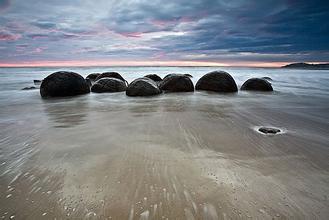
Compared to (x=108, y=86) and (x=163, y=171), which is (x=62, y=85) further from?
(x=163, y=171)

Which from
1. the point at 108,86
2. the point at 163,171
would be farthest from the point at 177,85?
the point at 163,171

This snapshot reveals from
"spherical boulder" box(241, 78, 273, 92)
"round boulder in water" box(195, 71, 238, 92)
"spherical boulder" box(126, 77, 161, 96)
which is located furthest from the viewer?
"spherical boulder" box(241, 78, 273, 92)

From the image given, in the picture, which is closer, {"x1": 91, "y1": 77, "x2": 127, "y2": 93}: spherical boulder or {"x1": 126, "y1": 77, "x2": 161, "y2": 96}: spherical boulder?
{"x1": 126, "y1": 77, "x2": 161, "y2": 96}: spherical boulder

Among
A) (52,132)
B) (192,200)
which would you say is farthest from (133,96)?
(192,200)

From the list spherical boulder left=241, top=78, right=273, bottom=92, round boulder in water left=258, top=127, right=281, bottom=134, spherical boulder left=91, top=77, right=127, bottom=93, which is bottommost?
round boulder in water left=258, top=127, right=281, bottom=134

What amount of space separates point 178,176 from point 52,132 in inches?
80.4

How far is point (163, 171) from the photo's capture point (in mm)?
1826

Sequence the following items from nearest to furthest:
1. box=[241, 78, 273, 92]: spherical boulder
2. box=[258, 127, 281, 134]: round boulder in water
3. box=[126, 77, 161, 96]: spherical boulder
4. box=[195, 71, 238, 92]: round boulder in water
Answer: box=[258, 127, 281, 134]: round boulder in water
box=[126, 77, 161, 96]: spherical boulder
box=[195, 71, 238, 92]: round boulder in water
box=[241, 78, 273, 92]: spherical boulder

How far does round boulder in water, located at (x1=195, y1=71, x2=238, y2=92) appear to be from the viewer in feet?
25.1

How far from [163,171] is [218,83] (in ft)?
21.1

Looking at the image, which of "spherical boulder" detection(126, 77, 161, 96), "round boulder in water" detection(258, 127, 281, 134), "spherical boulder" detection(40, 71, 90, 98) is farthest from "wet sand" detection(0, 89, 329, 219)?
"spherical boulder" detection(40, 71, 90, 98)

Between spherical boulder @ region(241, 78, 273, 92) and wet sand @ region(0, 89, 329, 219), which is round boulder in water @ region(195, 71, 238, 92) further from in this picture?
wet sand @ region(0, 89, 329, 219)

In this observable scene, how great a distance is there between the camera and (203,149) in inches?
90.1

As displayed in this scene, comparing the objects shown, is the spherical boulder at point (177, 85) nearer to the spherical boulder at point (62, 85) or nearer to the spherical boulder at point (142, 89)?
the spherical boulder at point (142, 89)
